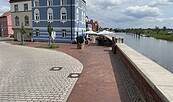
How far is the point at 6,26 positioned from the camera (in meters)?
53.7

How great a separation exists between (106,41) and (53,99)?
19.9 meters

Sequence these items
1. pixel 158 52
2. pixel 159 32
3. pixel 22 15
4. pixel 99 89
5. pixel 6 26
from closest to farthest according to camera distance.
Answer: pixel 99 89, pixel 158 52, pixel 22 15, pixel 6 26, pixel 159 32

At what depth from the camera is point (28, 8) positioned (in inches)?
1321

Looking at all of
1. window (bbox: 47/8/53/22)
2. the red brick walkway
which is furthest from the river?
window (bbox: 47/8/53/22)

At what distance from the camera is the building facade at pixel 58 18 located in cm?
2814

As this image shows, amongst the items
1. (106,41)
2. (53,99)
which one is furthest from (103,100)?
(106,41)

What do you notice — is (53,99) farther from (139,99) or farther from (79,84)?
(139,99)

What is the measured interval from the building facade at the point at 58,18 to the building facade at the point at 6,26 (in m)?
25.9

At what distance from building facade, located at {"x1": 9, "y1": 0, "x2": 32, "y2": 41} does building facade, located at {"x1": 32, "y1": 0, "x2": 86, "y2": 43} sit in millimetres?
2576

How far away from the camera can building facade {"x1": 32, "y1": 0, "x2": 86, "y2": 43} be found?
28.1 metres

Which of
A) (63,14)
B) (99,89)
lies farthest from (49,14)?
(99,89)

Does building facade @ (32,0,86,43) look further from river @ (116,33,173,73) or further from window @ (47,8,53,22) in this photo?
river @ (116,33,173,73)

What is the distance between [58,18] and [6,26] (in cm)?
3143

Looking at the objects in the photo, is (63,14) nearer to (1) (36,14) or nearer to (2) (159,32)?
(1) (36,14)
